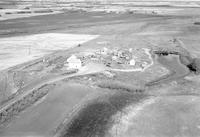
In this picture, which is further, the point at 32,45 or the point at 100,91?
the point at 32,45

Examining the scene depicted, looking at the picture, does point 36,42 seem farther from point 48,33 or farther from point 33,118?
point 33,118

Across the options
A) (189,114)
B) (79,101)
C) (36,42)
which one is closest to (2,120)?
(79,101)

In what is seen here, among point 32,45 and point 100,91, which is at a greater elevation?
point 100,91

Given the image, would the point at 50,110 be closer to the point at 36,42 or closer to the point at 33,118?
the point at 33,118

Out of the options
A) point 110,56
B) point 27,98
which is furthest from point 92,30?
point 27,98

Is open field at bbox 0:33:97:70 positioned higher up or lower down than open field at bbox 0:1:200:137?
lower down

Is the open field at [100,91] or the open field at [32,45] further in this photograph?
the open field at [32,45]

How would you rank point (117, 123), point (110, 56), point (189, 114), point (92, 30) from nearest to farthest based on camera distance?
point (117, 123), point (189, 114), point (110, 56), point (92, 30)

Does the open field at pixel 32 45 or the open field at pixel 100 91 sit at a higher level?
the open field at pixel 100 91

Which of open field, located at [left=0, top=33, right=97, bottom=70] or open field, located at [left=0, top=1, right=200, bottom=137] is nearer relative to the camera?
open field, located at [left=0, top=1, right=200, bottom=137]

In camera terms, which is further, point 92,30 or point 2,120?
point 92,30

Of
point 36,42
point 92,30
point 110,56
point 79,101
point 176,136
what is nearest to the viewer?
point 176,136
